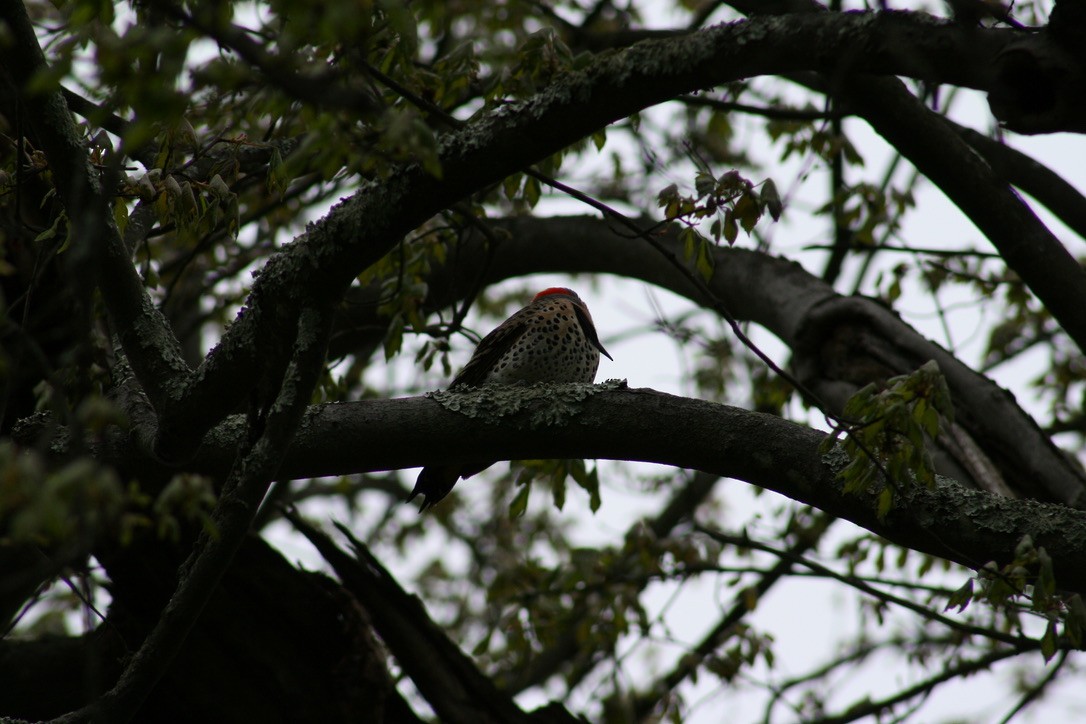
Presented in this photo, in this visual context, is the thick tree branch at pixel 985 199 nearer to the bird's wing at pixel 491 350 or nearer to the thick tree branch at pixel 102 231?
the bird's wing at pixel 491 350

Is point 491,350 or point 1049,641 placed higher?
point 491,350

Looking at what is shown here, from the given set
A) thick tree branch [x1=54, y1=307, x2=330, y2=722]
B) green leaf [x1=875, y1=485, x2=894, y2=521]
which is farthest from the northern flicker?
green leaf [x1=875, y1=485, x2=894, y2=521]

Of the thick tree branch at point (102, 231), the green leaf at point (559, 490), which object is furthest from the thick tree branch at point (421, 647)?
the thick tree branch at point (102, 231)

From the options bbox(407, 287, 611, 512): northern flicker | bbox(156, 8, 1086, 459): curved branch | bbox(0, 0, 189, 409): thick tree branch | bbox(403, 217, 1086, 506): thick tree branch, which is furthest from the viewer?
bbox(407, 287, 611, 512): northern flicker

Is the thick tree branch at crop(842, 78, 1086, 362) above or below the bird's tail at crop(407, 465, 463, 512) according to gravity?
below

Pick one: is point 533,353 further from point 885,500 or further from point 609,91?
point 885,500

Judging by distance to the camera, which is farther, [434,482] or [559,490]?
[559,490]

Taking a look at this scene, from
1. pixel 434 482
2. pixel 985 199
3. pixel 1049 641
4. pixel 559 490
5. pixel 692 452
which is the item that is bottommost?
pixel 1049 641

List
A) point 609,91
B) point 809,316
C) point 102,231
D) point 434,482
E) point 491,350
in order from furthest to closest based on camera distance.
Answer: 1. point 491,350
2. point 809,316
3. point 434,482
4. point 609,91
5. point 102,231

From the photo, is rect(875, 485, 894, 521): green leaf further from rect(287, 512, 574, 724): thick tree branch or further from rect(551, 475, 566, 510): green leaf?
rect(287, 512, 574, 724): thick tree branch

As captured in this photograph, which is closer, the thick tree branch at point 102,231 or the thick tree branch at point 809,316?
the thick tree branch at point 102,231

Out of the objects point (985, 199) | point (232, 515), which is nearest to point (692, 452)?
point (232, 515)

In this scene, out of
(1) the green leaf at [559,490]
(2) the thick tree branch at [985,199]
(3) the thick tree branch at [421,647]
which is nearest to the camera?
(2) the thick tree branch at [985,199]

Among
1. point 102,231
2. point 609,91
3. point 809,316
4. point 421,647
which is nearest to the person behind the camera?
point 102,231
